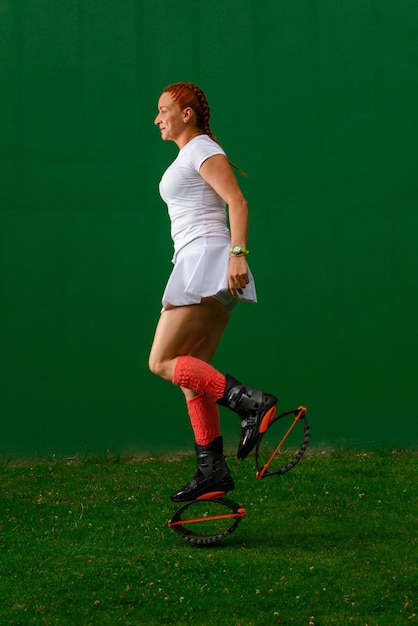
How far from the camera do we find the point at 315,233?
20.9ft

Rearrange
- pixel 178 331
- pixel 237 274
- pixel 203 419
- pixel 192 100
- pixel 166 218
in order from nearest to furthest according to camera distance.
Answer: pixel 237 274 → pixel 178 331 → pixel 203 419 → pixel 192 100 → pixel 166 218

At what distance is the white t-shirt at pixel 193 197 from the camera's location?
4.20 m

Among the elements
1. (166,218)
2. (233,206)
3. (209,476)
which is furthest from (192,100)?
(166,218)

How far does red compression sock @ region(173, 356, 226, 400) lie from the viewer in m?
4.11

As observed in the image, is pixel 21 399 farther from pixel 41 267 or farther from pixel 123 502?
pixel 123 502

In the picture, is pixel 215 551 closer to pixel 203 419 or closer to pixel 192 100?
pixel 203 419

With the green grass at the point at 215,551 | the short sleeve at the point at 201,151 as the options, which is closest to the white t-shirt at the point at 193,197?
the short sleeve at the point at 201,151

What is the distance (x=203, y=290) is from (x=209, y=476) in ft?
2.68

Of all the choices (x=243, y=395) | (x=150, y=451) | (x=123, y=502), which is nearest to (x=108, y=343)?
(x=150, y=451)

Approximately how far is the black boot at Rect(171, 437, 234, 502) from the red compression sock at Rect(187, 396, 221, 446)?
30mm

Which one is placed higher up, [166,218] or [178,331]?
[166,218]

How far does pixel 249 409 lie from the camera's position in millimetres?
4047

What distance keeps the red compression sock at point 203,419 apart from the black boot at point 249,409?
0.22 meters

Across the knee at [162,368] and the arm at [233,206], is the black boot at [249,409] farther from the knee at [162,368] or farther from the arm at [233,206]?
the arm at [233,206]
